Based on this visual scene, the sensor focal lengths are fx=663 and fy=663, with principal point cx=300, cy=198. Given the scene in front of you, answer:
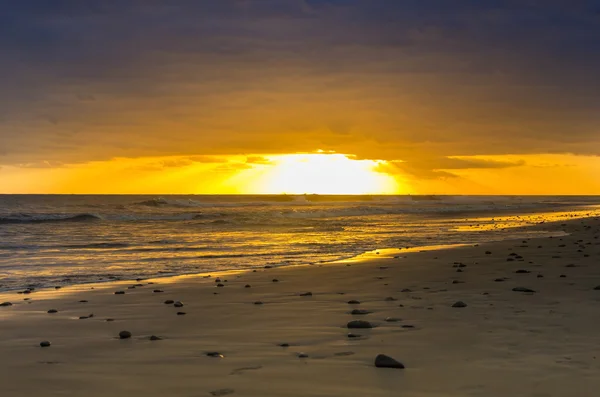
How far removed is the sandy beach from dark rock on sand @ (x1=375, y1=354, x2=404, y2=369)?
69mm

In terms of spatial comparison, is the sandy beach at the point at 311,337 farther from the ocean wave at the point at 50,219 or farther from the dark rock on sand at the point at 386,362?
the ocean wave at the point at 50,219

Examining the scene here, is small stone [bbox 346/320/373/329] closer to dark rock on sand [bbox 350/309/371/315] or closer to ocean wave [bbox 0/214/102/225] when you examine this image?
dark rock on sand [bbox 350/309/371/315]

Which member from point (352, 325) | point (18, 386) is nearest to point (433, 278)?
point (352, 325)

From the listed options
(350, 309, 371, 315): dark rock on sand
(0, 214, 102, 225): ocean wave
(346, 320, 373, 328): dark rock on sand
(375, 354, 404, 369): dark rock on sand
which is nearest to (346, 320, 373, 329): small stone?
(346, 320, 373, 328): dark rock on sand

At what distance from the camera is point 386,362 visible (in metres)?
5.96

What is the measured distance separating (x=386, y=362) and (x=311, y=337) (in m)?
1.71

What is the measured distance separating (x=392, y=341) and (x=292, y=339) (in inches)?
44.1

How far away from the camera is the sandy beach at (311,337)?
18.0ft

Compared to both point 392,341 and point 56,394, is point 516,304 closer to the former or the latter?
point 392,341

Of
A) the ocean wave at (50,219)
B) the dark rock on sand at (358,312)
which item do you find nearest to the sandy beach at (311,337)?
the dark rock on sand at (358,312)

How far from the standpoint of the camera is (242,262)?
63.8 ft

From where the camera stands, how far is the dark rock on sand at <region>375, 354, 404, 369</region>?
233 inches

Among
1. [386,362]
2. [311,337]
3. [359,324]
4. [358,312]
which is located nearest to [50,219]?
[358,312]

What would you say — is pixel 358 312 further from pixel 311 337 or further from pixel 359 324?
pixel 311 337
